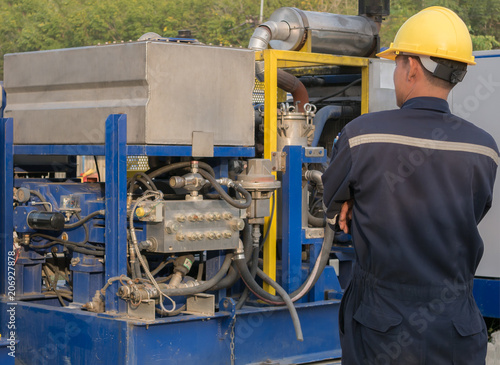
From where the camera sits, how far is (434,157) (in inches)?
120

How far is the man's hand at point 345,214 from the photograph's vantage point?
3.23 meters

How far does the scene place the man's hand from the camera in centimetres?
323

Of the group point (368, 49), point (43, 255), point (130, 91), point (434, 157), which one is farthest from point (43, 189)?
point (434, 157)

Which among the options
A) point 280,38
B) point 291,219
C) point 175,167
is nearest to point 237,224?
point 175,167

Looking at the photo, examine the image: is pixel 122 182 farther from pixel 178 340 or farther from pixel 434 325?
→ pixel 434 325

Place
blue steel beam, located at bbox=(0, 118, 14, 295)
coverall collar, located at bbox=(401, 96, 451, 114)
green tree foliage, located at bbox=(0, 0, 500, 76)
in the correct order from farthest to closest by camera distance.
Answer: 1. green tree foliage, located at bbox=(0, 0, 500, 76)
2. blue steel beam, located at bbox=(0, 118, 14, 295)
3. coverall collar, located at bbox=(401, 96, 451, 114)

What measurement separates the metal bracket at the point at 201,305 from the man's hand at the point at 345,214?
1878mm

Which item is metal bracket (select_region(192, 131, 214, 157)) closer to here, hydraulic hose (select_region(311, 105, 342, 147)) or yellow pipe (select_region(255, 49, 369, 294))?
yellow pipe (select_region(255, 49, 369, 294))

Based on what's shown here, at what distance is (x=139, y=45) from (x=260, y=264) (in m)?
1.77

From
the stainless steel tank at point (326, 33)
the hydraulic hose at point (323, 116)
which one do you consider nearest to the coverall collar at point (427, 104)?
the stainless steel tank at point (326, 33)

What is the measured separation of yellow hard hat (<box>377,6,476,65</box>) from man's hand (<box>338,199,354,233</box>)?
0.60m

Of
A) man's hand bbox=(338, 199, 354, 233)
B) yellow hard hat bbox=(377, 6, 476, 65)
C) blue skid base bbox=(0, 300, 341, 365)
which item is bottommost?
blue skid base bbox=(0, 300, 341, 365)

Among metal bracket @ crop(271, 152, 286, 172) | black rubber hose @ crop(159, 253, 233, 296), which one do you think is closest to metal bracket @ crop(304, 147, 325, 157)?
metal bracket @ crop(271, 152, 286, 172)

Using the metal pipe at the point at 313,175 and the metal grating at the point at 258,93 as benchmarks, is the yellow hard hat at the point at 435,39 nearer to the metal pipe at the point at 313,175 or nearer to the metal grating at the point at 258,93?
the metal pipe at the point at 313,175
